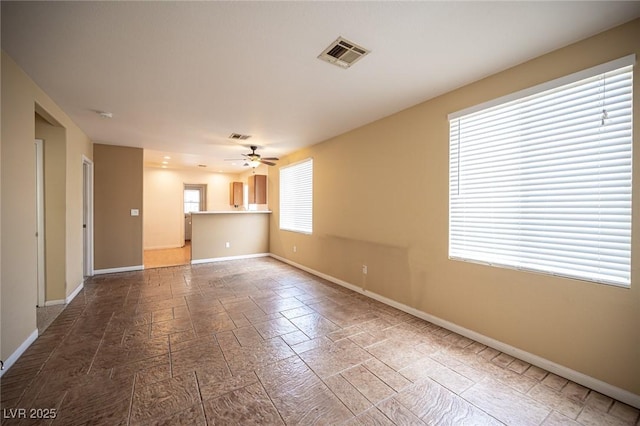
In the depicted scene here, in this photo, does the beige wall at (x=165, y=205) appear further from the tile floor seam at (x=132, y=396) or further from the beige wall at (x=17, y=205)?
the tile floor seam at (x=132, y=396)

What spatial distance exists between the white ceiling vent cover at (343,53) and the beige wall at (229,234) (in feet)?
16.5

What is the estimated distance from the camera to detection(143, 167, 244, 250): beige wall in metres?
8.15

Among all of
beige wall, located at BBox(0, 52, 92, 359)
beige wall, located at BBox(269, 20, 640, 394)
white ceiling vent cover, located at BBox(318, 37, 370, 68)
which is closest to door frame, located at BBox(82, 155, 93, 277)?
beige wall, located at BBox(0, 52, 92, 359)

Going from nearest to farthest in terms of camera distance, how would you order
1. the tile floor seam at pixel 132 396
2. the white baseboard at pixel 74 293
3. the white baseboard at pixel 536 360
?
the tile floor seam at pixel 132 396 → the white baseboard at pixel 536 360 → the white baseboard at pixel 74 293

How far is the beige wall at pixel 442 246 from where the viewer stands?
185cm

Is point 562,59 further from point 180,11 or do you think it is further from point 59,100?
point 59,100

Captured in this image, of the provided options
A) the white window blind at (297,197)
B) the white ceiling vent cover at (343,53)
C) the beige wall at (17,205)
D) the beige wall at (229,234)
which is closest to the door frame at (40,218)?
the beige wall at (17,205)

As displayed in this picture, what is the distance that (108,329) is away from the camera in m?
2.82

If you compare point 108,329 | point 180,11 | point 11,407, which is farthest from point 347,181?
point 11,407

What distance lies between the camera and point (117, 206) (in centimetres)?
520

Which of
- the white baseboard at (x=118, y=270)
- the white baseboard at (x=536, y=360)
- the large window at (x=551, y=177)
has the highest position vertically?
the large window at (x=551, y=177)

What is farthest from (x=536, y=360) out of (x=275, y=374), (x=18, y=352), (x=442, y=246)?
(x=18, y=352)

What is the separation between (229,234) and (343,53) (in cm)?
529

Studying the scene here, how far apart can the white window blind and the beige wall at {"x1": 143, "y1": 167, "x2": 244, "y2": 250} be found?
422 cm
